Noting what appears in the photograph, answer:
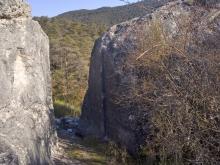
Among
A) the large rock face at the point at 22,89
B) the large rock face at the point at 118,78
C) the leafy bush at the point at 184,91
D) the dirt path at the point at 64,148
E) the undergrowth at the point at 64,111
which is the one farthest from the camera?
the undergrowth at the point at 64,111

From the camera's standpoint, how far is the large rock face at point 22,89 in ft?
12.0

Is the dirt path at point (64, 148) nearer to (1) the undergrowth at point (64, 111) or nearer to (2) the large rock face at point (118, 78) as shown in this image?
(2) the large rock face at point (118, 78)

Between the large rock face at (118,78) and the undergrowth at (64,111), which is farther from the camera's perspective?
the undergrowth at (64,111)

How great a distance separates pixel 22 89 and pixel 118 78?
6.95ft

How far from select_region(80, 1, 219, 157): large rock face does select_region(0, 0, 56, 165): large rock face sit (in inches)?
53.9

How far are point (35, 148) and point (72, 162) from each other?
1.20 metres

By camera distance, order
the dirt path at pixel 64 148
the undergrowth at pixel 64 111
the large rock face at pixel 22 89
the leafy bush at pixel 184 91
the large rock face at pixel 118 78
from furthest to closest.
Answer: the undergrowth at pixel 64 111, the large rock face at pixel 118 78, the dirt path at pixel 64 148, the large rock face at pixel 22 89, the leafy bush at pixel 184 91

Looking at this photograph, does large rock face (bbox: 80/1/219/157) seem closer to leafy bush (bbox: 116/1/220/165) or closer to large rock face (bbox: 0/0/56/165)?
leafy bush (bbox: 116/1/220/165)

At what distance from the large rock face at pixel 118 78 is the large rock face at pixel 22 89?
1369 mm

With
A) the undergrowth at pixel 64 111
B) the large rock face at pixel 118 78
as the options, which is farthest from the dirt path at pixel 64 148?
the undergrowth at pixel 64 111

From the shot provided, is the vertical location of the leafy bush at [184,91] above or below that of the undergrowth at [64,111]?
above

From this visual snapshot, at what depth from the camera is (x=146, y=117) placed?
5.18 metres

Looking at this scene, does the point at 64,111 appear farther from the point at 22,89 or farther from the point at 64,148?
the point at 22,89

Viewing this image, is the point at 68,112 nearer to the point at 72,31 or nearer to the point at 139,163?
the point at 139,163
